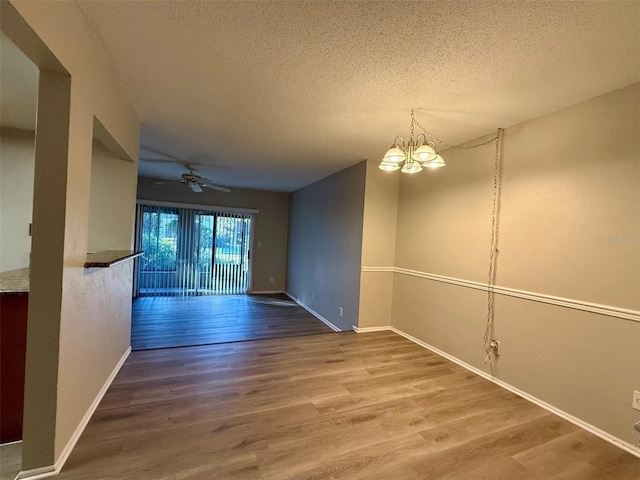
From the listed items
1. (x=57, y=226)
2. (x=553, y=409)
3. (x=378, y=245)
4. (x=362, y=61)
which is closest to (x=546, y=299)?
(x=553, y=409)

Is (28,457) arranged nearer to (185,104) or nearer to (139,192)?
(185,104)

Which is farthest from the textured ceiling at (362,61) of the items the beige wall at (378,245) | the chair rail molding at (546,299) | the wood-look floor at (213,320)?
the wood-look floor at (213,320)

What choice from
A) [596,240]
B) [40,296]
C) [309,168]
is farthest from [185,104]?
[596,240]

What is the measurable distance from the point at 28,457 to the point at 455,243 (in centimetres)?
358

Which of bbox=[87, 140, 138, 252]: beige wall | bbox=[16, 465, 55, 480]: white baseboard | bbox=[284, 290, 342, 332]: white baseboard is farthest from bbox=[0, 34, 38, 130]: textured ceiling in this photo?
bbox=[284, 290, 342, 332]: white baseboard

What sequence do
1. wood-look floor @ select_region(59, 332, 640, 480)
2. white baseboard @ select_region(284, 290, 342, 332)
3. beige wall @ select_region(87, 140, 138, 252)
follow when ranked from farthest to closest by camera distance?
white baseboard @ select_region(284, 290, 342, 332)
beige wall @ select_region(87, 140, 138, 252)
wood-look floor @ select_region(59, 332, 640, 480)

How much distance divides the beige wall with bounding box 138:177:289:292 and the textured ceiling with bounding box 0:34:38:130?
359cm

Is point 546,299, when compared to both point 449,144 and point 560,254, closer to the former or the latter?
point 560,254

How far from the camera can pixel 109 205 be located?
8.41ft

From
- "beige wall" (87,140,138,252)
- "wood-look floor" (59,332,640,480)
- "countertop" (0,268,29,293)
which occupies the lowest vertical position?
"wood-look floor" (59,332,640,480)

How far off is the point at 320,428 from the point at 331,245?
120 inches

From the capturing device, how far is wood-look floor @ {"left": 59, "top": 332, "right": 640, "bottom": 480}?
1.48 m

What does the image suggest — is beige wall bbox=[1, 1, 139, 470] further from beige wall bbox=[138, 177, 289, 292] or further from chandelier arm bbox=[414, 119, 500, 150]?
beige wall bbox=[138, 177, 289, 292]

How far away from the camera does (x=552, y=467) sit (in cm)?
157
